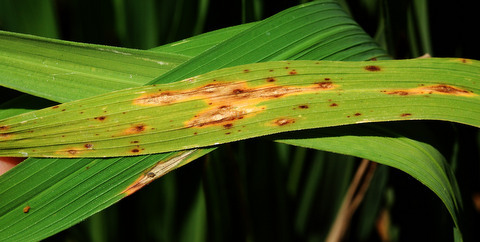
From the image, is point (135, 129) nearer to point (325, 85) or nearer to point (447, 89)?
point (325, 85)

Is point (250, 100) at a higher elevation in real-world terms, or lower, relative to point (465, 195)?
higher

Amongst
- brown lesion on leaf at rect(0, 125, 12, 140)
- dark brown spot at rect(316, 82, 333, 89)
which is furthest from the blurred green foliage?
dark brown spot at rect(316, 82, 333, 89)

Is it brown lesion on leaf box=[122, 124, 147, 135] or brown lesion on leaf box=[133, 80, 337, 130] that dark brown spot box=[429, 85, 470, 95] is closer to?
brown lesion on leaf box=[133, 80, 337, 130]

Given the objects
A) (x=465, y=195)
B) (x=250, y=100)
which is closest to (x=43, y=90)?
(x=250, y=100)

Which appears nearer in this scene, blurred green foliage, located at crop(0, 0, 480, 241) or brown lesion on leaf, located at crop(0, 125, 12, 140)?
brown lesion on leaf, located at crop(0, 125, 12, 140)

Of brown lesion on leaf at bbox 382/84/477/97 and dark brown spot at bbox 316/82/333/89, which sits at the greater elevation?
dark brown spot at bbox 316/82/333/89

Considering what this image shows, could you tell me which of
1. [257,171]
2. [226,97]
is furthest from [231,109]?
[257,171]

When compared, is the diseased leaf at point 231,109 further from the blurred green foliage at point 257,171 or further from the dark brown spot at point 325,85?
the blurred green foliage at point 257,171

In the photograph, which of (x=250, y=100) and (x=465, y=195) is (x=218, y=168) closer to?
(x=250, y=100)
